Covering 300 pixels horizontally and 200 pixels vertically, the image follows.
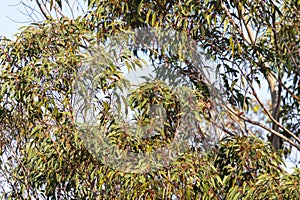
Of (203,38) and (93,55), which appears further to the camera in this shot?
(203,38)

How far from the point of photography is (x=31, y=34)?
17.6ft

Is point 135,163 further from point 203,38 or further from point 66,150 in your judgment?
point 203,38

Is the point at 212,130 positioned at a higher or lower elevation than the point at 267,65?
lower

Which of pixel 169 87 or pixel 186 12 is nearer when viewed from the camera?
pixel 169 87

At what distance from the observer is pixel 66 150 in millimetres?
5152

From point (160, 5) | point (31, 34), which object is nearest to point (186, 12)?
point (160, 5)

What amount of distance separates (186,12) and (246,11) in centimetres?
72

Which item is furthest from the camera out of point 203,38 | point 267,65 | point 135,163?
point 267,65

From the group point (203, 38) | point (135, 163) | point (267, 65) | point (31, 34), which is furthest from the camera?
point (267, 65)

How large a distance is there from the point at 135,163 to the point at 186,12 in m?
1.33

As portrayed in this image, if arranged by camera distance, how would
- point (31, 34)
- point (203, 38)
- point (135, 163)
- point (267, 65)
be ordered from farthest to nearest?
point (267, 65), point (203, 38), point (31, 34), point (135, 163)

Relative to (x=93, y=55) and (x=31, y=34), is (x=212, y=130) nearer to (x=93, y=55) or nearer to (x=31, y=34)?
(x=93, y=55)

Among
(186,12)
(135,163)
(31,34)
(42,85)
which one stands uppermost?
(186,12)

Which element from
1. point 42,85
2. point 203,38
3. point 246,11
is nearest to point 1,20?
point 42,85
